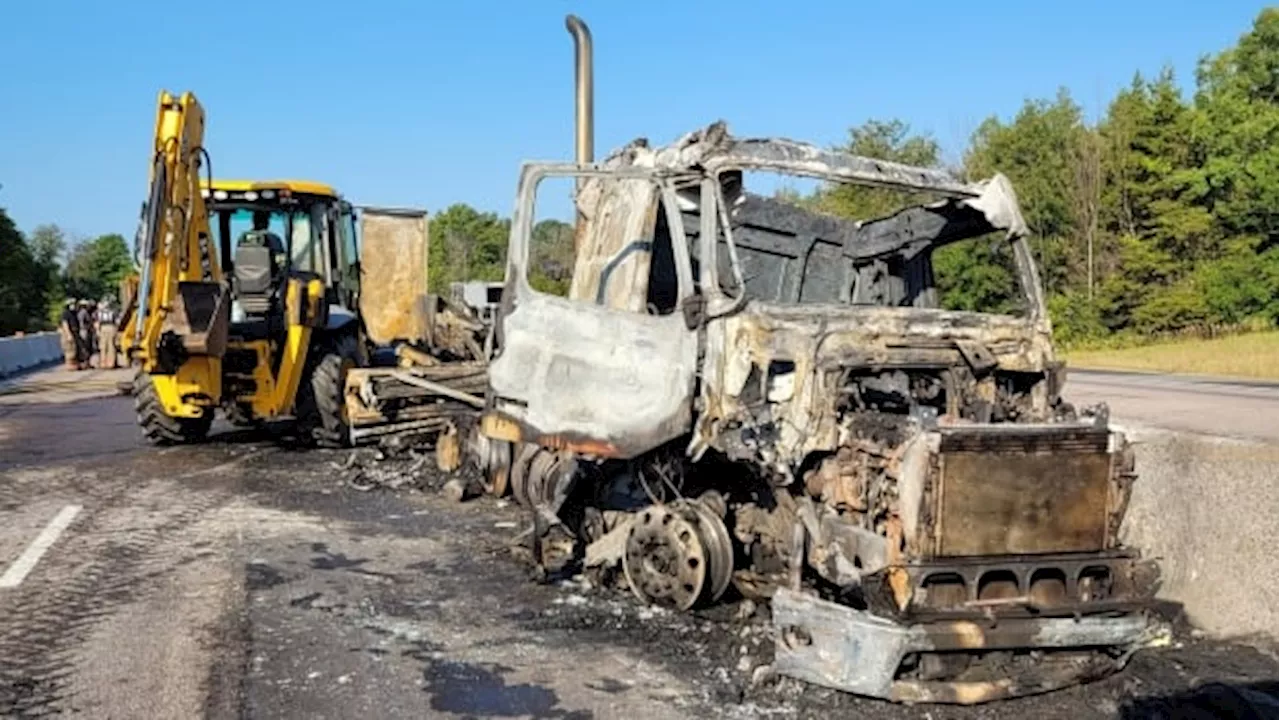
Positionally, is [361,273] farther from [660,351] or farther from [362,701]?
[362,701]

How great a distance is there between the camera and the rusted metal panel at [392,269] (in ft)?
51.6

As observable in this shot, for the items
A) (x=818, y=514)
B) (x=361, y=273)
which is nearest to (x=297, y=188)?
(x=361, y=273)

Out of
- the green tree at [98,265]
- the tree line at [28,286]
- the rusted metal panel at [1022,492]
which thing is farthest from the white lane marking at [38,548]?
the green tree at [98,265]

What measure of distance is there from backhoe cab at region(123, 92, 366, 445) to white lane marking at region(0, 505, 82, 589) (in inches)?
103

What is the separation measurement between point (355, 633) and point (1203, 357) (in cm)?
2672

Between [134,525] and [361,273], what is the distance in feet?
21.8

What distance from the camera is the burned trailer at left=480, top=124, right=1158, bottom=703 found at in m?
5.30

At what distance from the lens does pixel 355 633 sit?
629 cm

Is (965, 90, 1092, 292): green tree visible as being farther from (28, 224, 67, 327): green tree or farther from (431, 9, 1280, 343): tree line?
(28, 224, 67, 327): green tree

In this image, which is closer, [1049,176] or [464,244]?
[1049,176]

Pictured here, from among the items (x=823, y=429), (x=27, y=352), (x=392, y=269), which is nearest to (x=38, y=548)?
(x=823, y=429)

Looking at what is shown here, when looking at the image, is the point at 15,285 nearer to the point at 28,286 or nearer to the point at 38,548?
the point at 28,286

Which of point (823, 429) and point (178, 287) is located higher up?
point (178, 287)

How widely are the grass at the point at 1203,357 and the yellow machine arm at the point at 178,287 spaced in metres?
19.1
